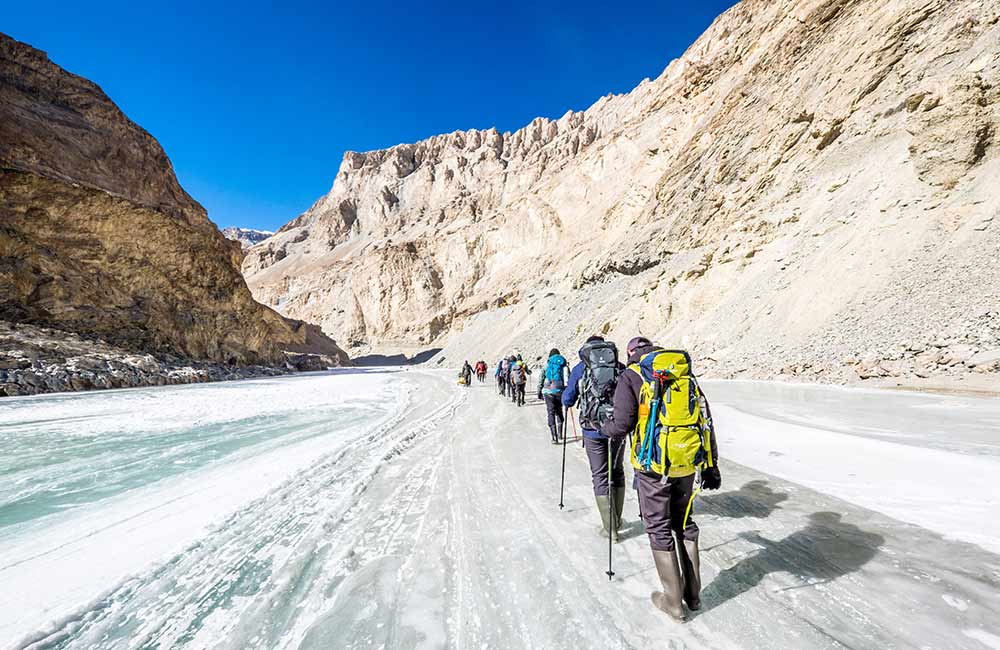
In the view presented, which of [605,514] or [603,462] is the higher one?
[603,462]

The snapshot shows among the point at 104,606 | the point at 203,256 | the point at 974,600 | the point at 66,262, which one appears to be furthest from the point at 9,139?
the point at 974,600

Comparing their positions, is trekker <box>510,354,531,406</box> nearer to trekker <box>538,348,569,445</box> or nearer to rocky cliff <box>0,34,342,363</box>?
trekker <box>538,348,569,445</box>

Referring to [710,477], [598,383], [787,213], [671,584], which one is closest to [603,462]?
[598,383]

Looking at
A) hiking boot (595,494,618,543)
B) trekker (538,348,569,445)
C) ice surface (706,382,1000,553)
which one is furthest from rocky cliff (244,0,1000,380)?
hiking boot (595,494,618,543)

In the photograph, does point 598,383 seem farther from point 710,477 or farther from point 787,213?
point 787,213

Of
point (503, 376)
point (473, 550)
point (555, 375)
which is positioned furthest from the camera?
point (503, 376)

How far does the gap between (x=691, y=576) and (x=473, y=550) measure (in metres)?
1.72

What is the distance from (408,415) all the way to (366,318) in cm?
6815

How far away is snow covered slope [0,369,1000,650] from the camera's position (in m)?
2.49

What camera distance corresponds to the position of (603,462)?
385 centimetres

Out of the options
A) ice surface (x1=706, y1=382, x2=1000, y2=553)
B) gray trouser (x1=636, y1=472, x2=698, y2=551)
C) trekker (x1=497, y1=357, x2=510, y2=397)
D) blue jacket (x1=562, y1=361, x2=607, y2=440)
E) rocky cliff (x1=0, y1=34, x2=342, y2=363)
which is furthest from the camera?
rocky cliff (x1=0, y1=34, x2=342, y2=363)

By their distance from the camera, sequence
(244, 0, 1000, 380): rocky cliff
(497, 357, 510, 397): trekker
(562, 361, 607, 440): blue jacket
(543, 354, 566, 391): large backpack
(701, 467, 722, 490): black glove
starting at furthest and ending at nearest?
(244, 0, 1000, 380): rocky cliff < (497, 357, 510, 397): trekker < (543, 354, 566, 391): large backpack < (562, 361, 607, 440): blue jacket < (701, 467, 722, 490): black glove

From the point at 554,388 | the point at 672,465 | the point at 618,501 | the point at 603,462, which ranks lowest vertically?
the point at 618,501

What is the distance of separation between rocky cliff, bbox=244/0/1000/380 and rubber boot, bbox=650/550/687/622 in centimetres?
1359
